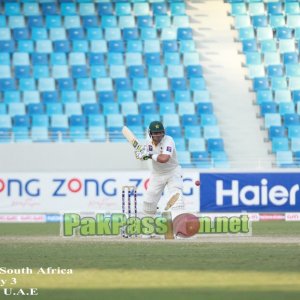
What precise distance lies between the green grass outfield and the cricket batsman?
0.66m

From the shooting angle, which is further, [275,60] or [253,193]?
[275,60]

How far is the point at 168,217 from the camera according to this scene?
17.5 meters

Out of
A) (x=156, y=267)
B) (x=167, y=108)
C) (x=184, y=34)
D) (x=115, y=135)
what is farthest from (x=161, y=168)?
(x=184, y=34)

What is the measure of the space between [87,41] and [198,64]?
365 cm

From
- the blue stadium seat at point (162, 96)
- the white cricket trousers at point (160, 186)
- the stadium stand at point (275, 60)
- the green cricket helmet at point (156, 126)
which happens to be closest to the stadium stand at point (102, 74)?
the blue stadium seat at point (162, 96)

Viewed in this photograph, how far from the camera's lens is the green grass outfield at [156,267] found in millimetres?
9867

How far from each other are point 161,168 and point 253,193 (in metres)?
9.26

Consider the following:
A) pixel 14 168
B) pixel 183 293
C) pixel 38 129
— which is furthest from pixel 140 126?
pixel 183 293

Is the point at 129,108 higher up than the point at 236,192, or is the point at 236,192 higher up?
the point at 129,108

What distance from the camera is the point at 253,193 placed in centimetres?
2586

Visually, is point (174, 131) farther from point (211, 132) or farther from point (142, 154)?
point (142, 154)

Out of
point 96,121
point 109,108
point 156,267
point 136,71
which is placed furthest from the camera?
point 136,71

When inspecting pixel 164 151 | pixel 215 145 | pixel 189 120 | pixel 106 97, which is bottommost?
pixel 164 151

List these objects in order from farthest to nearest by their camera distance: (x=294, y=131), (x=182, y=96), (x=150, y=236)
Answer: (x=182, y=96)
(x=294, y=131)
(x=150, y=236)
